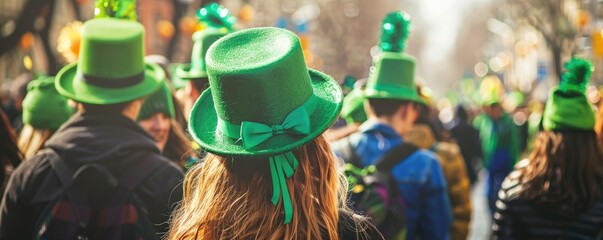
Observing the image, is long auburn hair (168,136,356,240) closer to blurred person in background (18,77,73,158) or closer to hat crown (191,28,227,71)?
hat crown (191,28,227,71)

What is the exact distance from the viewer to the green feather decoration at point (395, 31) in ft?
16.4

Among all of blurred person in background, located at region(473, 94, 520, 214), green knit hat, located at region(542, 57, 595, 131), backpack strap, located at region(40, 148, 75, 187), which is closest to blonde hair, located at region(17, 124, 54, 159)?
backpack strap, located at region(40, 148, 75, 187)

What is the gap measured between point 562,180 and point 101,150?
95.0 inches

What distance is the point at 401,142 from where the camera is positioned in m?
4.61

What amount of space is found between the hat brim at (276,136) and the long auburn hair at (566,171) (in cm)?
211

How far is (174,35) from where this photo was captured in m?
19.3

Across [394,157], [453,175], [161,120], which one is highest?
[394,157]

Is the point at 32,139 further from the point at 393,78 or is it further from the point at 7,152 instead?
→ the point at 393,78

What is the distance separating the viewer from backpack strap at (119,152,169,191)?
140 inches

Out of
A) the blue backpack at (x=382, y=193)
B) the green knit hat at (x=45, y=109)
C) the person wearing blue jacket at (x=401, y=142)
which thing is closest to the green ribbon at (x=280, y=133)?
the blue backpack at (x=382, y=193)

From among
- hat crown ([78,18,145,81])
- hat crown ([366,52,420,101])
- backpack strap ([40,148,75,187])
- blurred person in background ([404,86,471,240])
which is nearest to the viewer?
backpack strap ([40,148,75,187])

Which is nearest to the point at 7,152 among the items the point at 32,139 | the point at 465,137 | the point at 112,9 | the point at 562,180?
the point at 32,139

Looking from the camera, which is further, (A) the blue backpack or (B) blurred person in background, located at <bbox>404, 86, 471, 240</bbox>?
(B) blurred person in background, located at <bbox>404, 86, 471, 240</bbox>

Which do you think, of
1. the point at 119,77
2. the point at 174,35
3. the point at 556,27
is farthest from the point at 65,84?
the point at 556,27
